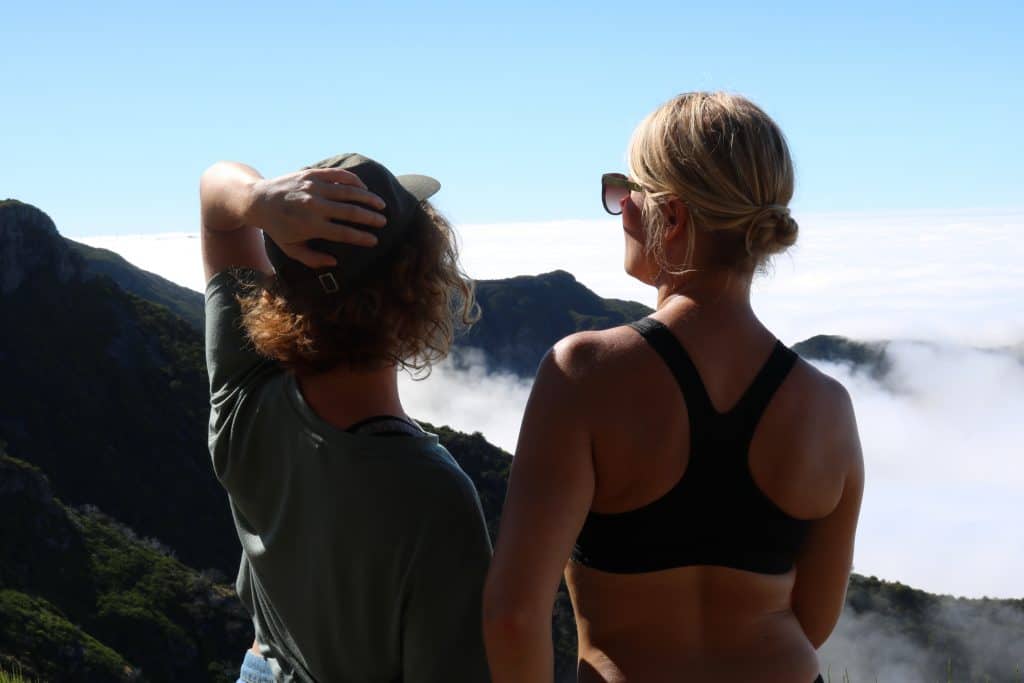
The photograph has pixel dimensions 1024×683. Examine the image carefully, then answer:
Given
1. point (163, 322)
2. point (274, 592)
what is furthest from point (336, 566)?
point (163, 322)

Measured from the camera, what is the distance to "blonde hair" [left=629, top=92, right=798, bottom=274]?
7.53ft

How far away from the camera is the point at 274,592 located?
7.93ft

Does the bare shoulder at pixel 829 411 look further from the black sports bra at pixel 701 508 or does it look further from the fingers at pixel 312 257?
the fingers at pixel 312 257

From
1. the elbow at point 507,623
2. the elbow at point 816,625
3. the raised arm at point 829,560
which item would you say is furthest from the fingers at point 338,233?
the elbow at point 816,625

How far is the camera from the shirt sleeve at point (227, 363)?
253 cm

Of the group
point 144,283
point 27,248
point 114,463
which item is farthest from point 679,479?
point 144,283

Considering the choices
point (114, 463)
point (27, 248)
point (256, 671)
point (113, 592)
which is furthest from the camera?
point (27, 248)

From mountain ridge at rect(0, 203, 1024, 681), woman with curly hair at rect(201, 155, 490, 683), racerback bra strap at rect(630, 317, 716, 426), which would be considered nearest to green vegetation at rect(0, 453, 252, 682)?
mountain ridge at rect(0, 203, 1024, 681)

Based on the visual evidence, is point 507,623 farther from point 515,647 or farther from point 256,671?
point 256,671

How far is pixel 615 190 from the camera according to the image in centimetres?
249

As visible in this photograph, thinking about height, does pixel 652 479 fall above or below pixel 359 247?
below

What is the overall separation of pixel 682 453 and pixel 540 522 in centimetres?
31

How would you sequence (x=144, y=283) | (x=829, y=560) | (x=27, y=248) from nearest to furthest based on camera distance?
1. (x=829, y=560)
2. (x=27, y=248)
3. (x=144, y=283)

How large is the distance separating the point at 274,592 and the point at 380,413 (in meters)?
0.44
